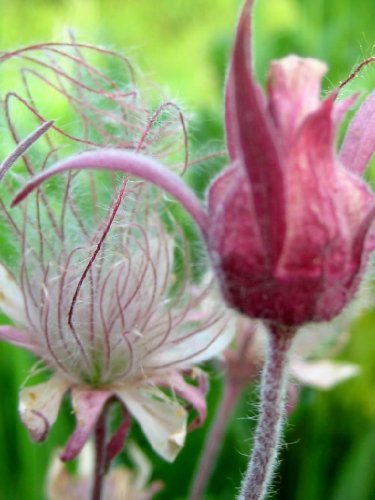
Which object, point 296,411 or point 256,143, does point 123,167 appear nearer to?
point 256,143

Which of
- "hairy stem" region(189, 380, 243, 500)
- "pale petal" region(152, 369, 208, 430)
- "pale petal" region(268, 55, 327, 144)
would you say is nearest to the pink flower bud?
"pale petal" region(268, 55, 327, 144)

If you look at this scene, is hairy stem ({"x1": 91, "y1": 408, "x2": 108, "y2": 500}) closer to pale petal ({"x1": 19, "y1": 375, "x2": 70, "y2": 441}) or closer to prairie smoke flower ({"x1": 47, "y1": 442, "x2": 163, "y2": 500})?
pale petal ({"x1": 19, "y1": 375, "x2": 70, "y2": 441})

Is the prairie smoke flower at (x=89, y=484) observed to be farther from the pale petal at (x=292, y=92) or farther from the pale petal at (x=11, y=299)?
the pale petal at (x=292, y=92)

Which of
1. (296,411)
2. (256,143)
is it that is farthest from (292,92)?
(296,411)

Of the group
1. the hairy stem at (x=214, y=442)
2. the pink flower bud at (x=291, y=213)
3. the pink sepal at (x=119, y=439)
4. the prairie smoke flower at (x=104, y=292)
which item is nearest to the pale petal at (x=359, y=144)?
the pink flower bud at (x=291, y=213)

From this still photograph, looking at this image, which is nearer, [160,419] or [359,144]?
[359,144]

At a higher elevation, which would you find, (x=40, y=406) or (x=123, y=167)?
(x=123, y=167)
